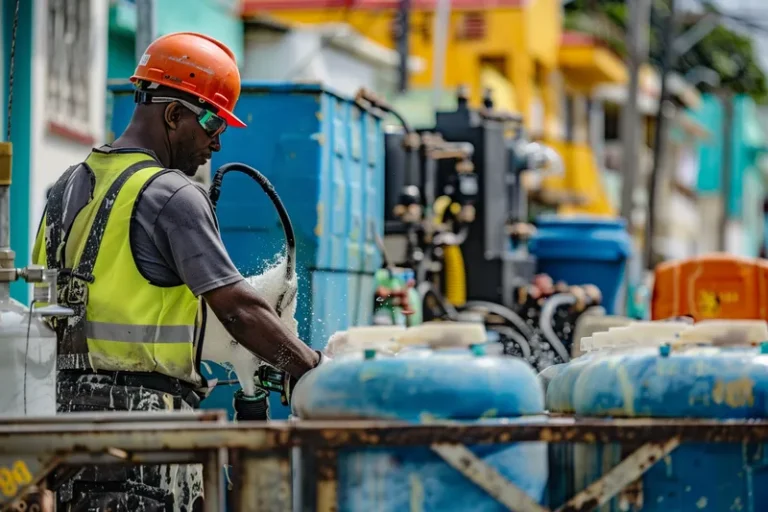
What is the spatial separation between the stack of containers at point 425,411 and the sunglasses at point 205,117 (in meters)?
1.55

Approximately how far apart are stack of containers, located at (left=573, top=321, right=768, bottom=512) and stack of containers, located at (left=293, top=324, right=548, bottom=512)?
27 centimetres

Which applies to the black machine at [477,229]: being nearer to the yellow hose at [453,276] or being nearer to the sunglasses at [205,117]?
the yellow hose at [453,276]

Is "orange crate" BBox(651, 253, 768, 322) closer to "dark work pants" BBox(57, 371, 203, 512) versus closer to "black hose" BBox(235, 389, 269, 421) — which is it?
"black hose" BBox(235, 389, 269, 421)

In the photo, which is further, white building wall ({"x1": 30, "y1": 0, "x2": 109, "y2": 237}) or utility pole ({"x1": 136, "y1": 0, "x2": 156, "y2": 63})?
white building wall ({"x1": 30, "y1": 0, "x2": 109, "y2": 237})

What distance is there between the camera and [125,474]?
5.12 m

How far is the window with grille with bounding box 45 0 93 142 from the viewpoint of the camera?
720 inches

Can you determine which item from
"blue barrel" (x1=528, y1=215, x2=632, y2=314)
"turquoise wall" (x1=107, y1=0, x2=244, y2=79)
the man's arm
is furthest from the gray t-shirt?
"turquoise wall" (x1=107, y1=0, x2=244, y2=79)

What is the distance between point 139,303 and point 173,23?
1862cm

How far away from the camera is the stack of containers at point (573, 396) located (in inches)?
168

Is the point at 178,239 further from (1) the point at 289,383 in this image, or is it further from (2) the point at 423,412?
(2) the point at 423,412

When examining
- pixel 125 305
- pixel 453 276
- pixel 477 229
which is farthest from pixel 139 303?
pixel 477 229

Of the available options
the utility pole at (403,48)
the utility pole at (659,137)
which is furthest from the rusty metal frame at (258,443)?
the utility pole at (659,137)

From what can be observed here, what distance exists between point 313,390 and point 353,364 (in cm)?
13

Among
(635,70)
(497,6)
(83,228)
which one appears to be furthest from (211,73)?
(497,6)
